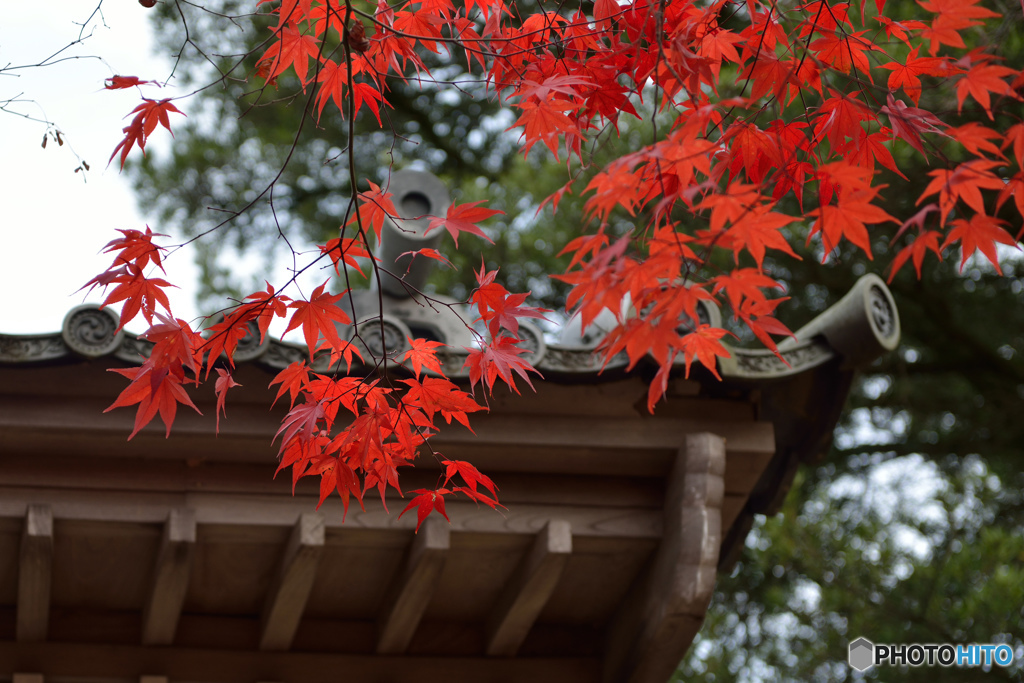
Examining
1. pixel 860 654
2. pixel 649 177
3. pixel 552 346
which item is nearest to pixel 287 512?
pixel 552 346

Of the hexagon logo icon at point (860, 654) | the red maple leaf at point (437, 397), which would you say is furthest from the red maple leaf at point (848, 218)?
the hexagon logo icon at point (860, 654)

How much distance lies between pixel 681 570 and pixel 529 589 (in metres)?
0.43

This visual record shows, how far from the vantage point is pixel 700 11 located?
5.46 ft

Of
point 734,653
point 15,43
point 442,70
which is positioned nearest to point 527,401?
point 15,43

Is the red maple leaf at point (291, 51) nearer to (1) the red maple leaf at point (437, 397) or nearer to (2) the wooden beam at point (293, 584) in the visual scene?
(1) the red maple leaf at point (437, 397)

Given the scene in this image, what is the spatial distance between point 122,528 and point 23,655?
539 millimetres

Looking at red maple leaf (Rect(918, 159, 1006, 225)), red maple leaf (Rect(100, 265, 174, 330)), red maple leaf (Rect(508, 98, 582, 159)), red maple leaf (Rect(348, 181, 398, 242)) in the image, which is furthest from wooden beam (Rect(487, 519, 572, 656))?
red maple leaf (Rect(918, 159, 1006, 225))

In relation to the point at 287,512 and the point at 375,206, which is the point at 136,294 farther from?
the point at 287,512

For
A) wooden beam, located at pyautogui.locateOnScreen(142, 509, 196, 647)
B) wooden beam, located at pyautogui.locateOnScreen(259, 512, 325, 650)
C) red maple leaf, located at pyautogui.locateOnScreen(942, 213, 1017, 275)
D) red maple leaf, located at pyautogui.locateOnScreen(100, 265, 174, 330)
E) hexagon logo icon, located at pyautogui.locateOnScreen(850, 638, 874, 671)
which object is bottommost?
hexagon logo icon, located at pyautogui.locateOnScreen(850, 638, 874, 671)

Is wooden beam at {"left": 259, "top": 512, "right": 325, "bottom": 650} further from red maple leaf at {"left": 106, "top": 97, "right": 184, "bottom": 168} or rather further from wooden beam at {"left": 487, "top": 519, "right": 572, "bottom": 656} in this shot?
red maple leaf at {"left": 106, "top": 97, "right": 184, "bottom": 168}

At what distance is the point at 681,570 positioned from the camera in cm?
232

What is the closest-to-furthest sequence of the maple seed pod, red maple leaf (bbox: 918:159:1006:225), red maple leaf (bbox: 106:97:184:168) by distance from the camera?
red maple leaf (bbox: 918:159:1006:225) → red maple leaf (bbox: 106:97:184:168) → the maple seed pod

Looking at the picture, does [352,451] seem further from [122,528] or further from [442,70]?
[442,70]

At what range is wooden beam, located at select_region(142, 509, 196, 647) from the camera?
2312 mm
